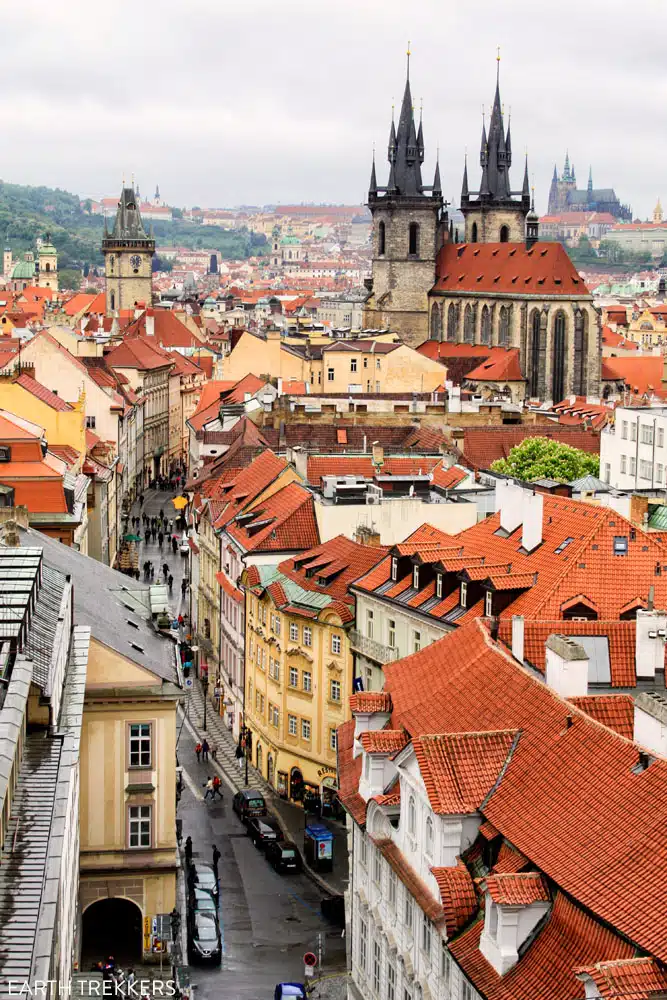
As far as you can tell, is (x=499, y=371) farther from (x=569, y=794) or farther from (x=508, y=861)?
(x=508, y=861)

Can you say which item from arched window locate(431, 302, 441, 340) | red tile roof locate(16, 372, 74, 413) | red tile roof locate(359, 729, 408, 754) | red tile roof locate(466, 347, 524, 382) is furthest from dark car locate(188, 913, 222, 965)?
arched window locate(431, 302, 441, 340)

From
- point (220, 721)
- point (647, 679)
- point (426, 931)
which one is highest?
point (647, 679)

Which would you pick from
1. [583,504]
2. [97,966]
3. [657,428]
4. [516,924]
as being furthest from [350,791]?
[657,428]

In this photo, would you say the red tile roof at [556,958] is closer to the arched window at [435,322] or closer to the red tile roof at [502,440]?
the red tile roof at [502,440]

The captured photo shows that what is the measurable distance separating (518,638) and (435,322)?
144 m

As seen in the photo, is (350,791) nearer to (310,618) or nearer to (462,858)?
(462,858)

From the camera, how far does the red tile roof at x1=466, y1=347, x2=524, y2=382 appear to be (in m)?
141

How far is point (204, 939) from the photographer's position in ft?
134

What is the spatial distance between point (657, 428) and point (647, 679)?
43.5 meters

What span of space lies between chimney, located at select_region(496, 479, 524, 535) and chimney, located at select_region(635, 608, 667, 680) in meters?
13.6

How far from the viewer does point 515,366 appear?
473 feet

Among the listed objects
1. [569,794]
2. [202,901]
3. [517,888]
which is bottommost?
[202,901]

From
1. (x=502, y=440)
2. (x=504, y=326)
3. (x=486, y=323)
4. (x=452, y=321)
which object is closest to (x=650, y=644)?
(x=502, y=440)

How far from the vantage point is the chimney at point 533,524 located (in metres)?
46.5
